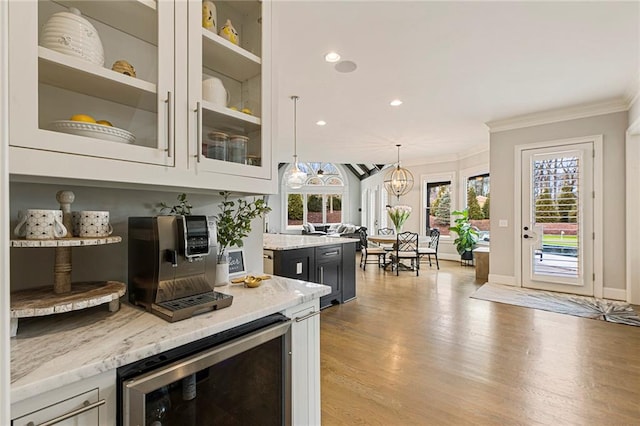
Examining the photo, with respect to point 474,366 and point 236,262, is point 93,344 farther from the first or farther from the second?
point 474,366

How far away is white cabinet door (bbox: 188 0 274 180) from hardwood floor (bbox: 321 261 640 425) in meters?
1.59

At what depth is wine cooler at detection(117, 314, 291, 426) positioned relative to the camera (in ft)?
2.81

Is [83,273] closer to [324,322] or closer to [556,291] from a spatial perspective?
[324,322]

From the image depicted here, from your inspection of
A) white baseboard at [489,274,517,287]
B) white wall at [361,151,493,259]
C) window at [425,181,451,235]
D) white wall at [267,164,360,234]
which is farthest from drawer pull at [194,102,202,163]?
white wall at [267,164,360,234]

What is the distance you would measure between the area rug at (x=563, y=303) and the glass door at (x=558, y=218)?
264 mm

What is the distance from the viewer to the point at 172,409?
0.99 metres

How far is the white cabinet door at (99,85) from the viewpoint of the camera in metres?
0.85

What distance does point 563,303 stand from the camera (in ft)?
13.2

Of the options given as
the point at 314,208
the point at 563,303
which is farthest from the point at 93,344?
the point at 314,208

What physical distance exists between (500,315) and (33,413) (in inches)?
160

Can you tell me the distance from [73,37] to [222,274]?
43.7 inches

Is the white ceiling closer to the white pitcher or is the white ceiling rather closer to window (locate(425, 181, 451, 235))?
the white pitcher

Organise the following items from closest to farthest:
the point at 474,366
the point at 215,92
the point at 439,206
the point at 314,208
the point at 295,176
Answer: the point at 215,92 < the point at 474,366 < the point at 295,176 < the point at 439,206 < the point at 314,208

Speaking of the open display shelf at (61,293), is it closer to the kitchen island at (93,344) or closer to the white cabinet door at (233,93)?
the kitchen island at (93,344)
